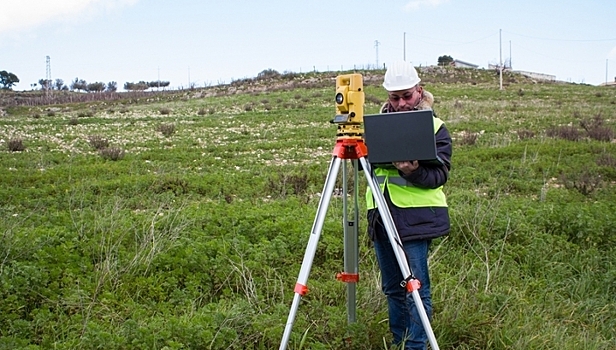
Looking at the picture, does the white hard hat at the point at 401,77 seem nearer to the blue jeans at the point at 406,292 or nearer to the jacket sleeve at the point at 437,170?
the jacket sleeve at the point at 437,170

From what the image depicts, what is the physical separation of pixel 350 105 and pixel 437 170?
61cm

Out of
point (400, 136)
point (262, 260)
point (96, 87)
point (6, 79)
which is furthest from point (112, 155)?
point (6, 79)

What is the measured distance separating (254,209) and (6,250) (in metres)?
2.78

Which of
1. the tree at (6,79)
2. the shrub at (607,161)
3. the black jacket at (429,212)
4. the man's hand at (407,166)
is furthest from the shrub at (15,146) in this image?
the tree at (6,79)

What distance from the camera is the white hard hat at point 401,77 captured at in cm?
303

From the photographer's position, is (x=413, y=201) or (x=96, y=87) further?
(x=96, y=87)

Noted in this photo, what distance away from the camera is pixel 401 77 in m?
3.04

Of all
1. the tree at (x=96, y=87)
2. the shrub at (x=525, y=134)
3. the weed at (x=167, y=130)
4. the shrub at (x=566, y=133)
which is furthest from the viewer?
the tree at (x=96, y=87)

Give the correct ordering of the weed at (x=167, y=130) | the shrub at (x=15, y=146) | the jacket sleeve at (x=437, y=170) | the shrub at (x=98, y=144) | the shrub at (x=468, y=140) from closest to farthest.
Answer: the jacket sleeve at (x=437, y=170), the shrub at (x=15, y=146), the shrub at (x=98, y=144), the shrub at (x=468, y=140), the weed at (x=167, y=130)

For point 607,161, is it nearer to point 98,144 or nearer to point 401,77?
point 401,77

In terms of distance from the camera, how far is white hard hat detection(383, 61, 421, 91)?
3.03 metres

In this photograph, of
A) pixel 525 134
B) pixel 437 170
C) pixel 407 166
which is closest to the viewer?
pixel 407 166

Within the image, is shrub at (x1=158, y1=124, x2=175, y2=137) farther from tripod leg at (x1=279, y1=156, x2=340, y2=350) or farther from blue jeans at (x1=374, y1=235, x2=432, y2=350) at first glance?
tripod leg at (x1=279, y1=156, x2=340, y2=350)

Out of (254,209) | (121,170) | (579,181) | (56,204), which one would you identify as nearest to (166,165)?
(121,170)
